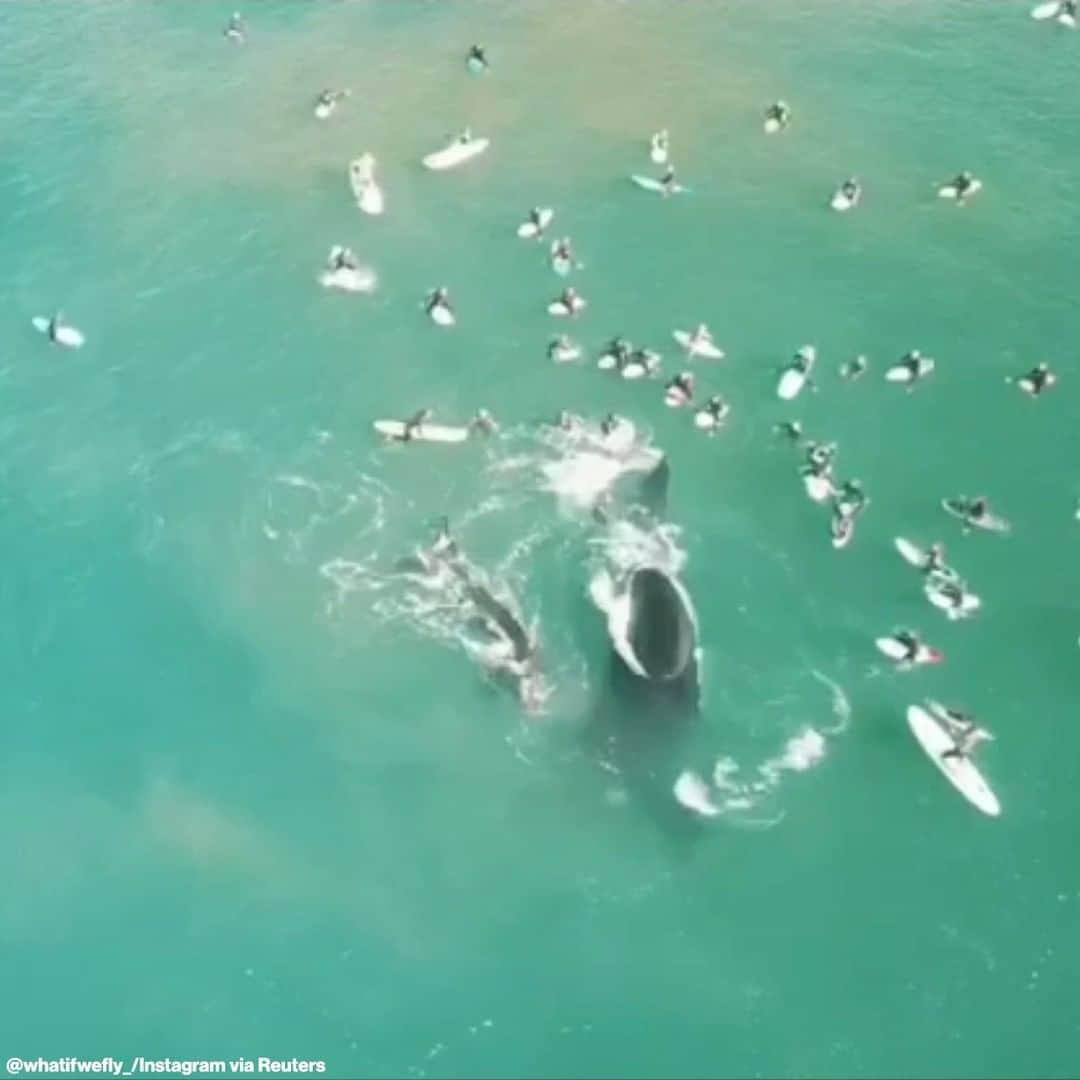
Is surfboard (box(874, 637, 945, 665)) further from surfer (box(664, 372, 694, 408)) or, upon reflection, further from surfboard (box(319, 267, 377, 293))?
→ surfboard (box(319, 267, 377, 293))

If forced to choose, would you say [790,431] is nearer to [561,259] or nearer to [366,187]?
[561,259]

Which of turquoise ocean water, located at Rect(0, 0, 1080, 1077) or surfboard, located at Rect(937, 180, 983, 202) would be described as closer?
turquoise ocean water, located at Rect(0, 0, 1080, 1077)

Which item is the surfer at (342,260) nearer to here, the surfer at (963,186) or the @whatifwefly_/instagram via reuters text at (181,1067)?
the surfer at (963,186)

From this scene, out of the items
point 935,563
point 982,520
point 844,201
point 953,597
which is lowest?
point 953,597

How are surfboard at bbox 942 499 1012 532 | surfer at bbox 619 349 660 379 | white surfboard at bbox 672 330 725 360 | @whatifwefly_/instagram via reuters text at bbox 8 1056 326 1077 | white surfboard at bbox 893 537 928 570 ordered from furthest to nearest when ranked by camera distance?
white surfboard at bbox 672 330 725 360, surfer at bbox 619 349 660 379, surfboard at bbox 942 499 1012 532, white surfboard at bbox 893 537 928 570, @whatifwefly_/instagram via reuters text at bbox 8 1056 326 1077

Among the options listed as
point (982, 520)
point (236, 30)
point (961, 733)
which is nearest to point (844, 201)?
point (982, 520)

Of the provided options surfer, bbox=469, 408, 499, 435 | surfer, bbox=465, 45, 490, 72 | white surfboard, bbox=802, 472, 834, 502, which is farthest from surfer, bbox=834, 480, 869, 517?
surfer, bbox=465, 45, 490, 72
